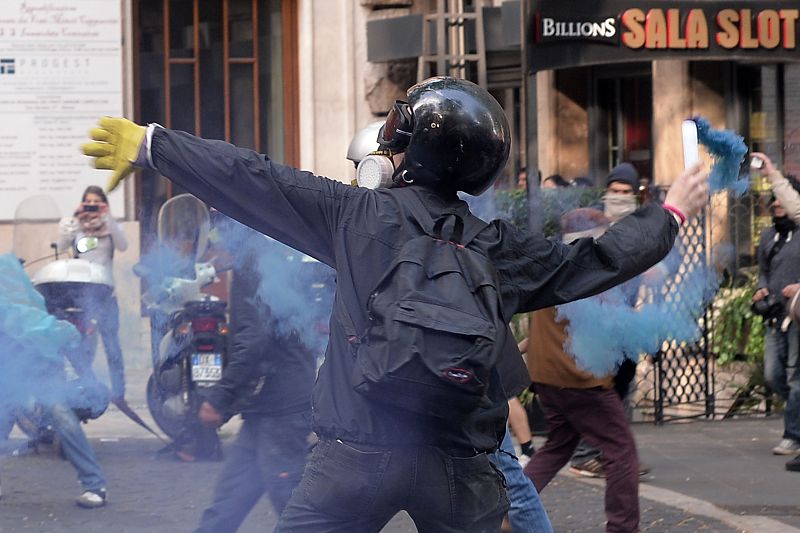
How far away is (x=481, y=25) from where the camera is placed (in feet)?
42.2

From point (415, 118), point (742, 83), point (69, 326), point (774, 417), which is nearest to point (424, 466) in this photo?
point (415, 118)

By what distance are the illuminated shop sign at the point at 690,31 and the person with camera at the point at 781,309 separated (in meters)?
2.14

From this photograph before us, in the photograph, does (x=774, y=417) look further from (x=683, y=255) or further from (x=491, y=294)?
(x=491, y=294)

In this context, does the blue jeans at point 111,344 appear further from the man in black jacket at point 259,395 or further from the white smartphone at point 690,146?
the white smartphone at point 690,146

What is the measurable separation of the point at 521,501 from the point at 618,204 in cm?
211

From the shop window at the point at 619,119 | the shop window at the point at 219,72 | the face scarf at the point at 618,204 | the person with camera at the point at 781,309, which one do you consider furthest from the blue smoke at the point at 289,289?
the shop window at the point at 619,119

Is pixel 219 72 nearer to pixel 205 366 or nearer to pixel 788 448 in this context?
pixel 205 366

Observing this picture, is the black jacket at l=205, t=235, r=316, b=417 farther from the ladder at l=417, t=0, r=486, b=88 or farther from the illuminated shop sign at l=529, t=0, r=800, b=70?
the ladder at l=417, t=0, r=486, b=88

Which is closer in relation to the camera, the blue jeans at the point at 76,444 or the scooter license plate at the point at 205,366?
the blue jeans at the point at 76,444

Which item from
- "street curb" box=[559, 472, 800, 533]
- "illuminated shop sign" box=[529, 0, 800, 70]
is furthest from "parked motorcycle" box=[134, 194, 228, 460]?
"illuminated shop sign" box=[529, 0, 800, 70]

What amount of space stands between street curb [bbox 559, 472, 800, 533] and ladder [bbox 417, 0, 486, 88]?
5526 millimetres

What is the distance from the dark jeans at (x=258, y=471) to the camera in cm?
530

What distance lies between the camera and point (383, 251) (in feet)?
10.8

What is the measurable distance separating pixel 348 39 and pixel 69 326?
7.73 meters
